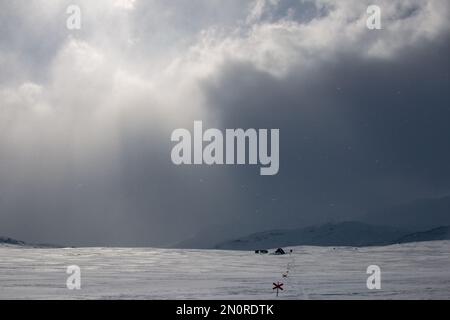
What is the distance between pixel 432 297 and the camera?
791 inches

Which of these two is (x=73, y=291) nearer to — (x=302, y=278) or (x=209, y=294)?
(x=209, y=294)

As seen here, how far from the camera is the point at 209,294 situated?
2192 centimetres
